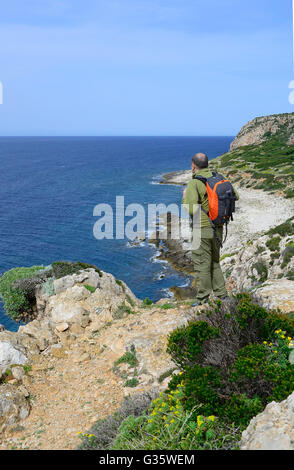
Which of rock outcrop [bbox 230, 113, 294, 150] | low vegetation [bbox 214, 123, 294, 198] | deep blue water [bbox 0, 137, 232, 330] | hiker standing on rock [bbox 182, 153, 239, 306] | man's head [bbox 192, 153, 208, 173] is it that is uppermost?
rock outcrop [bbox 230, 113, 294, 150]

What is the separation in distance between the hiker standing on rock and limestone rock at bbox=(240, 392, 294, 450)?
325 cm

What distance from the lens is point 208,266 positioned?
7.12 meters

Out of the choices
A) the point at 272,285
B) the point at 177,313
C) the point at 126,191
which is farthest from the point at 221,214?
the point at 126,191

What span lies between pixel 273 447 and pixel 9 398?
5.14 meters

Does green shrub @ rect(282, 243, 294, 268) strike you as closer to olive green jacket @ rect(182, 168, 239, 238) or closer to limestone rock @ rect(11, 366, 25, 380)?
olive green jacket @ rect(182, 168, 239, 238)

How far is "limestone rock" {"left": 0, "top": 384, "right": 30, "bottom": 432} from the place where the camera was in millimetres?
6182

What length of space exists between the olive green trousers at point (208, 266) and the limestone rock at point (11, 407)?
3968 mm

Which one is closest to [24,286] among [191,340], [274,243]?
[191,340]

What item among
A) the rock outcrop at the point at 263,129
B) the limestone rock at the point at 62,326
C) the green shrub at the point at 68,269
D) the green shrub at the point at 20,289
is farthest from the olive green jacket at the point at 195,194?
the rock outcrop at the point at 263,129

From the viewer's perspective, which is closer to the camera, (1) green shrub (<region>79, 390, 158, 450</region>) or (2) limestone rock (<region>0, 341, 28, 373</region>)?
(1) green shrub (<region>79, 390, 158, 450</region>)

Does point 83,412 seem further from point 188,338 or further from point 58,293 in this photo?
point 58,293

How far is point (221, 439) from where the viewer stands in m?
3.75

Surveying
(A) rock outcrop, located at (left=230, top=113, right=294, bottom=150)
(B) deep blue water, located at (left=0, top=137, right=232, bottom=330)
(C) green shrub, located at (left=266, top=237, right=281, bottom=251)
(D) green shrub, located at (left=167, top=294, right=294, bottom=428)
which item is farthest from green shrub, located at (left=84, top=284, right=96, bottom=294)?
(A) rock outcrop, located at (left=230, top=113, right=294, bottom=150)

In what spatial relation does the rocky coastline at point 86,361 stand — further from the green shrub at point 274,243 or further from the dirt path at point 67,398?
the green shrub at point 274,243
